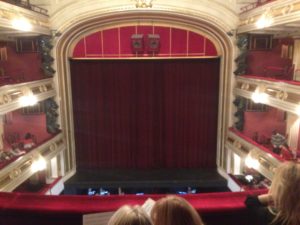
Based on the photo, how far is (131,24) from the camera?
11.0 m

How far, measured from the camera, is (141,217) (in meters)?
1.25

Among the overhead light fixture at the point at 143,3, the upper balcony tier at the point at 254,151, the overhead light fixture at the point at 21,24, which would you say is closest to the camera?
the overhead light fixture at the point at 21,24

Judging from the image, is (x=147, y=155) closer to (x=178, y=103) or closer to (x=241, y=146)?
(x=178, y=103)

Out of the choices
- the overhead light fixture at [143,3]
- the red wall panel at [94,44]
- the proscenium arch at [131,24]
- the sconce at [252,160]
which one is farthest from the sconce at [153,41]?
the sconce at [252,160]

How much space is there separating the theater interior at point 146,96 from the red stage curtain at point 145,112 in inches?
1.6

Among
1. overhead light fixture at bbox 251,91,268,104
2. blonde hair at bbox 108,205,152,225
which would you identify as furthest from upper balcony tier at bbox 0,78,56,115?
Answer: blonde hair at bbox 108,205,152,225

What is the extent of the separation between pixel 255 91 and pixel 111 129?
5.68 meters

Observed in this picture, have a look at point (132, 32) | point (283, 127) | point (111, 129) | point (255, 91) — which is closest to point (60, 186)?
point (111, 129)

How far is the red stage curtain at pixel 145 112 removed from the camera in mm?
11531

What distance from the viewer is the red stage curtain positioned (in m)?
11.5

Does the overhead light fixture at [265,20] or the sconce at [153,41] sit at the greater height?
the overhead light fixture at [265,20]

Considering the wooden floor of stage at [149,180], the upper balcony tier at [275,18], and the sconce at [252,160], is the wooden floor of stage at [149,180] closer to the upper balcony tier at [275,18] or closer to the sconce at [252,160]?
the sconce at [252,160]

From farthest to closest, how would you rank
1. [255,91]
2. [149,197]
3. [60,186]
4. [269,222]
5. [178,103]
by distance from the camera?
[178,103]
[60,186]
[255,91]
[149,197]
[269,222]

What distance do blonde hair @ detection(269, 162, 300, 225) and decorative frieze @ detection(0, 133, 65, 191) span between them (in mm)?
7064
